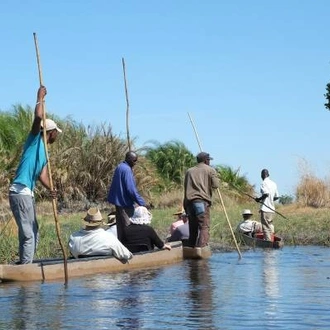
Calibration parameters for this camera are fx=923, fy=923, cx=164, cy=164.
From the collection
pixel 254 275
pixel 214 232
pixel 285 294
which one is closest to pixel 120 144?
pixel 214 232

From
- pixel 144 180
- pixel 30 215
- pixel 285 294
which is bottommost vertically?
pixel 285 294

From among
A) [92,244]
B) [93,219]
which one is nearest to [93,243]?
[92,244]

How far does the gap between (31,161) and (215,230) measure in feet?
29.9

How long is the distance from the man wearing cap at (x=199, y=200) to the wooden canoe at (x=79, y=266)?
139 cm

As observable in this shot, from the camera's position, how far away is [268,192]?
20969mm

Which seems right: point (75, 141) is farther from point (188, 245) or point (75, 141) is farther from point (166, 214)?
point (188, 245)

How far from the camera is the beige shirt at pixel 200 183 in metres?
17.2

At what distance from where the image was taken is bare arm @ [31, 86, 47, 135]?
12.3 metres

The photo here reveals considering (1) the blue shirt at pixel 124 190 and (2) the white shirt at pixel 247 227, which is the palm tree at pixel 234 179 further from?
(1) the blue shirt at pixel 124 190

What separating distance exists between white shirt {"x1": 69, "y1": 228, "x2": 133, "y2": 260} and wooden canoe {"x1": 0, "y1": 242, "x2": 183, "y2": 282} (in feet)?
0.50

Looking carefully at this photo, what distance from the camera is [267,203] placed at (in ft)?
68.4

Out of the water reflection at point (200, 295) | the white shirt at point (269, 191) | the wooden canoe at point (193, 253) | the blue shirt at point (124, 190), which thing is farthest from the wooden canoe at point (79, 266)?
the white shirt at point (269, 191)

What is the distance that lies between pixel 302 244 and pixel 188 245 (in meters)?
4.27

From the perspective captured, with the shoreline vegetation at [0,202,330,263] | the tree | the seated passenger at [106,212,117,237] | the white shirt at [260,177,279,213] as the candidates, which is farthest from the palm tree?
the seated passenger at [106,212,117,237]
